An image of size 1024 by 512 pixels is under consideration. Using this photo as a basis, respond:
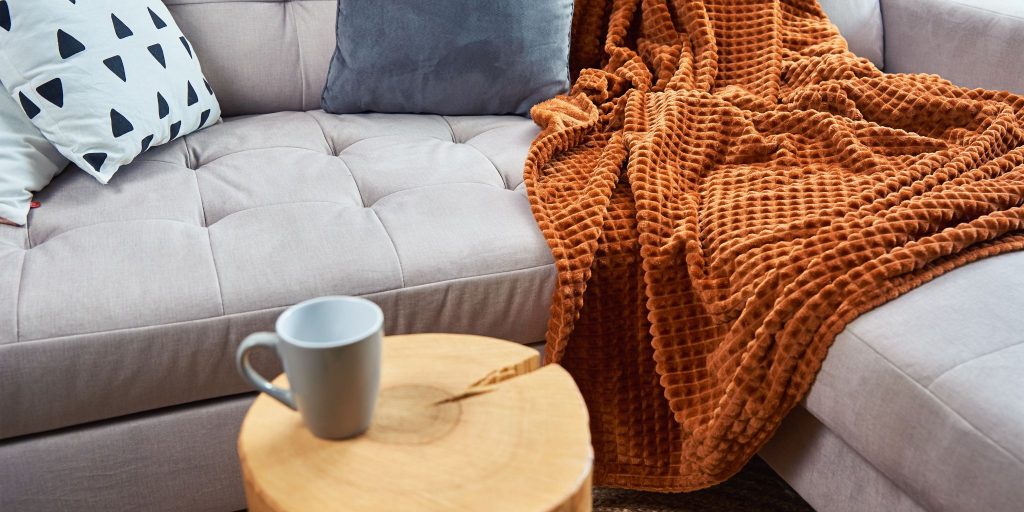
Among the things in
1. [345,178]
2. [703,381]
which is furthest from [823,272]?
[345,178]

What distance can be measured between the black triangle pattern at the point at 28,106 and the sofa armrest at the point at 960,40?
1678mm

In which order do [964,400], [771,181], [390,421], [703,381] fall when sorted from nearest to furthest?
[390,421] < [964,400] < [703,381] < [771,181]

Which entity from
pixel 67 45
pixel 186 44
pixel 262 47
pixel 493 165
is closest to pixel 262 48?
pixel 262 47

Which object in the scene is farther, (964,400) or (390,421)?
(964,400)

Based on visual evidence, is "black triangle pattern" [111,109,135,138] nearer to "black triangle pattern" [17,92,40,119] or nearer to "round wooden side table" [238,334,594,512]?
"black triangle pattern" [17,92,40,119]

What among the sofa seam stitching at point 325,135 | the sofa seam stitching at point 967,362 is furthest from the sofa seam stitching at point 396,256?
the sofa seam stitching at point 967,362

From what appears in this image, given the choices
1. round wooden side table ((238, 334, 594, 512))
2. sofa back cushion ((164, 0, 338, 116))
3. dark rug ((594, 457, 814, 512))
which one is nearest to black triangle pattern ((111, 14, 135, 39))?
sofa back cushion ((164, 0, 338, 116))

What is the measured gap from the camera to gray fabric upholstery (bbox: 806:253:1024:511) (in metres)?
0.85

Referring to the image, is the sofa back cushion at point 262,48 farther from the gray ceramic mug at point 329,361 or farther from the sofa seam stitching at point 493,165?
the gray ceramic mug at point 329,361

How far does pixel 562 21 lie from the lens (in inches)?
62.8

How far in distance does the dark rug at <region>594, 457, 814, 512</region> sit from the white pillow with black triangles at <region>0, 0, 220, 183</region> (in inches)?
35.3

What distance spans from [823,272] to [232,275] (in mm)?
744

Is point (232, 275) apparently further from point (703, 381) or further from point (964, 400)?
point (964, 400)

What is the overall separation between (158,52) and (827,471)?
118 centimetres
